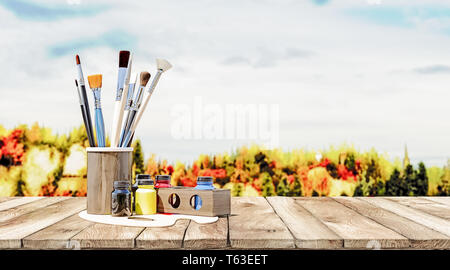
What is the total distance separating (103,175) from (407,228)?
96 cm

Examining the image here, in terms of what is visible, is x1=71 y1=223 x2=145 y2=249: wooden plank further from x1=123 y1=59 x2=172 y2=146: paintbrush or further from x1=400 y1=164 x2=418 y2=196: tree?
x1=400 y1=164 x2=418 y2=196: tree

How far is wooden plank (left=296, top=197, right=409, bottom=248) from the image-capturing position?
131 cm

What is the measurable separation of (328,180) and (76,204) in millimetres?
1820

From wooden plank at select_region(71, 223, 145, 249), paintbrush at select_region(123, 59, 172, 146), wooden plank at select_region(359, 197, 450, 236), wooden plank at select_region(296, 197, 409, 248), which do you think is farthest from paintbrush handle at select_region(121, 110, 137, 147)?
wooden plank at select_region(359, 197, 450, 236)

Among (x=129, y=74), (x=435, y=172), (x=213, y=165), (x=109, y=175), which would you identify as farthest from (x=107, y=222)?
(x=435, y=172)

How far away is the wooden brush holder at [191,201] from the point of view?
5.40 feet

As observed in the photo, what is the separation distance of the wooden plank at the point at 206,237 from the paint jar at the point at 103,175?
387 mm

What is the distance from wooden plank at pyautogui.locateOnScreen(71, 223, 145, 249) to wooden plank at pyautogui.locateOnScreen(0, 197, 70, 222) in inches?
17.1

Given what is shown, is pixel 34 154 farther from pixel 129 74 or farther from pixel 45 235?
pixel 45 235

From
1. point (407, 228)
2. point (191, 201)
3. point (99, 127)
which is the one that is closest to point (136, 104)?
point (99, 127)

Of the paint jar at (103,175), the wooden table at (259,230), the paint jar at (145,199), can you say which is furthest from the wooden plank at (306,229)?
the paint jar at (103,175)

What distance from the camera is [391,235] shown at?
1.36 m

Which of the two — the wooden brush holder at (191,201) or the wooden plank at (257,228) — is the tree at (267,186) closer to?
the wooden plank at (257,228)
